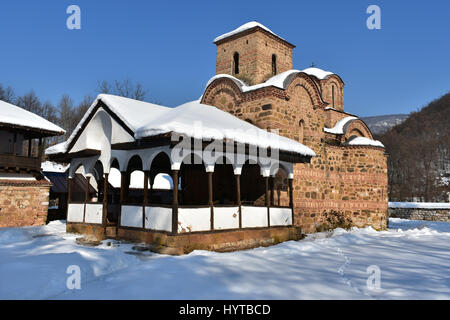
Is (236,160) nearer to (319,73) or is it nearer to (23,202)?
(23,202)

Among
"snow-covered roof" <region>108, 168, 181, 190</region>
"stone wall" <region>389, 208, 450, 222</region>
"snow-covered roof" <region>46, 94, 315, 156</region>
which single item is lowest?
"stone wall" <region>389, 208, 450, 222</region>

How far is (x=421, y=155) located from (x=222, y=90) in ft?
142

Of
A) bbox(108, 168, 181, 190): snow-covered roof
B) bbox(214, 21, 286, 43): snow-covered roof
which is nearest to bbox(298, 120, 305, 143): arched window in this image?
bbox(214, 21, 286, 43): snow-covered roof

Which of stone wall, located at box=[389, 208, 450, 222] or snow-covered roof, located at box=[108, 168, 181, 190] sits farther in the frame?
stone wall, located at box=[389, 208, 450, 222]

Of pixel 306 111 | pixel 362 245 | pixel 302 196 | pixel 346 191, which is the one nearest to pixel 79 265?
pixel 362 245

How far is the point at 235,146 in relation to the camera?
8.97 metres

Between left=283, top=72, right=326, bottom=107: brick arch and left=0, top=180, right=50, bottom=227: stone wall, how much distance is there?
12.5m

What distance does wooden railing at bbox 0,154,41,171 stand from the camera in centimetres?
1493

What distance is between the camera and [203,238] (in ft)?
26.2

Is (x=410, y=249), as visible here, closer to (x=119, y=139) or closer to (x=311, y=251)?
(x=311, y=251)

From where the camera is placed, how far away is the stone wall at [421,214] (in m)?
24.8

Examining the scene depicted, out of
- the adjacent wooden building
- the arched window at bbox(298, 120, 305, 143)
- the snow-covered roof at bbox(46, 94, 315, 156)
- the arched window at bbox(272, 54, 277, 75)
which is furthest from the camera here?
the arched window at bbox(272, 54, 277, 75)

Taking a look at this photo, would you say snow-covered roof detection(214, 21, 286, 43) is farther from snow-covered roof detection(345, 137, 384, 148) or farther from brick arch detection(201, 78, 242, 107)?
snow-covered roof detection(345, 137, 384, 148)
